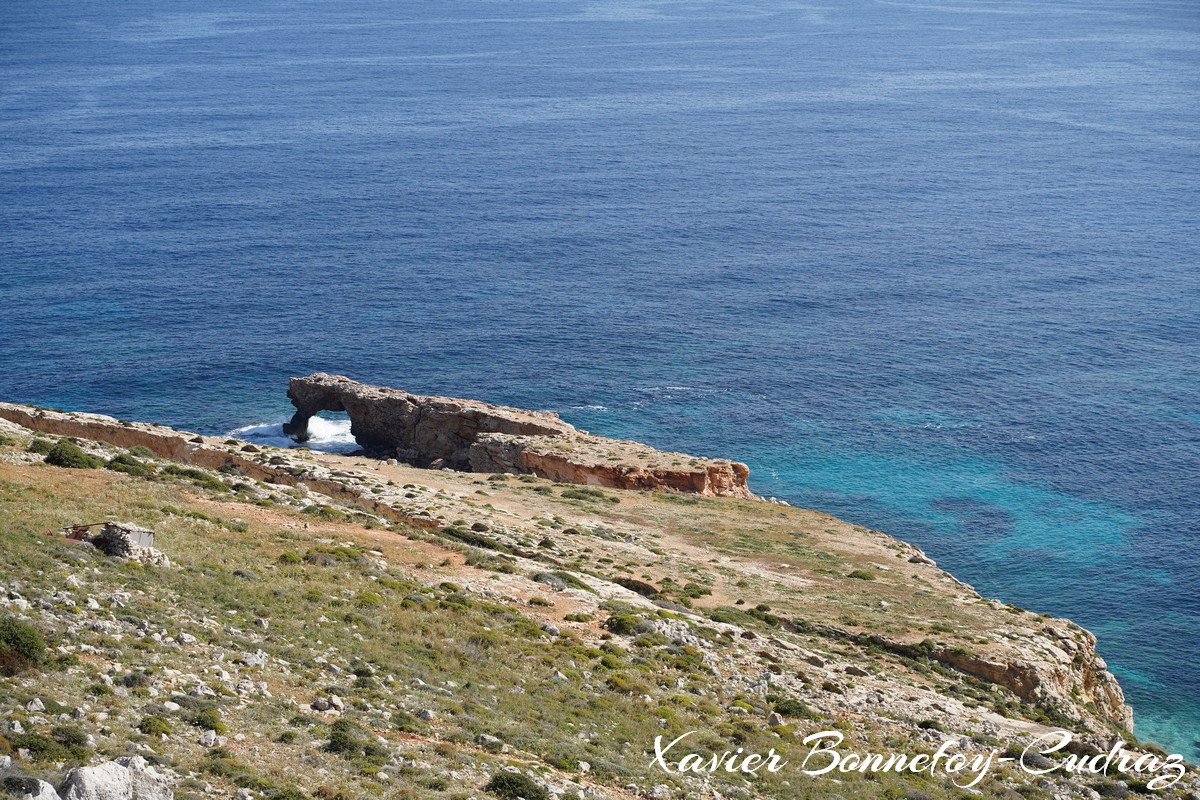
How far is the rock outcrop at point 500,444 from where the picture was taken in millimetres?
85875

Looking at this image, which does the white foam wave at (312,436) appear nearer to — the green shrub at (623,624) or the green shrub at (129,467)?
the green shrub at (129,467)

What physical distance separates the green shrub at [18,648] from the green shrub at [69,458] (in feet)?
75.2

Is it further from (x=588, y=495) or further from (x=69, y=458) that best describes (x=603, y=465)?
(x=69, y=458)

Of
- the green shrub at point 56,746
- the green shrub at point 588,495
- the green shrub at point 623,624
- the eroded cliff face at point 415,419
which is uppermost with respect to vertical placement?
the green shrub at point 56,746

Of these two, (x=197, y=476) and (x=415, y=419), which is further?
(x=415, y=419)

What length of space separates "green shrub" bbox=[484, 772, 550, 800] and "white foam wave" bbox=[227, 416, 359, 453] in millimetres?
88630

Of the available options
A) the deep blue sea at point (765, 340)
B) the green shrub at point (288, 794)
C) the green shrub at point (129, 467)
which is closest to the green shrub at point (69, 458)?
the green shrub at point (129, 467)

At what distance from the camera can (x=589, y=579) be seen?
184 ft

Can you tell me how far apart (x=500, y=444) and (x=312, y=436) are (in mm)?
39589

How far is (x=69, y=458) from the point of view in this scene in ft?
178

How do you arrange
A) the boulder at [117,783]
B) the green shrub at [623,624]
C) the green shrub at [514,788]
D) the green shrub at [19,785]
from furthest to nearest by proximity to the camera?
the green shrub at [623,624] < the green shrub at [514,788] < the boulder at [117,783] < the green shrub at [19,785]

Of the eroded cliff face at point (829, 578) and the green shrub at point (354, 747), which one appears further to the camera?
the eroded cliff face at point (829, 578)

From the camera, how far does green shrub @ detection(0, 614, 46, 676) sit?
3141cm

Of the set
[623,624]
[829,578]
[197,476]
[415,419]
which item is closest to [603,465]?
[829,578]
